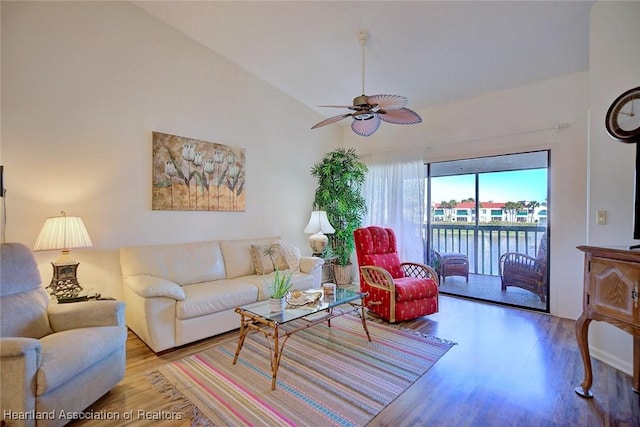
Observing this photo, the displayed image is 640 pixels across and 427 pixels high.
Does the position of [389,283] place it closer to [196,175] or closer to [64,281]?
[196,175]

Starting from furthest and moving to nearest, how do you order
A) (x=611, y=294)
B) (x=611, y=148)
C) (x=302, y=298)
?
(x=302, y=298), (x=611, y=148), (x=611, y=294)

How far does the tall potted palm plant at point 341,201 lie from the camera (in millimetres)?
5008

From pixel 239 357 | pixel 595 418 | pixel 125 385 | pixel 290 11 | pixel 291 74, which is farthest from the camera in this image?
pixel 291 74

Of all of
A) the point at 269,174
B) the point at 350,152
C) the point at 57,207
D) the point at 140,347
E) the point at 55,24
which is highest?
the point at 55,24

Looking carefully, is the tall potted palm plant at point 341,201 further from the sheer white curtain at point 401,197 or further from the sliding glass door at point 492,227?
the sliding glass door at point 492,227

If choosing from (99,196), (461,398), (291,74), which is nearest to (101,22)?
(99,196)

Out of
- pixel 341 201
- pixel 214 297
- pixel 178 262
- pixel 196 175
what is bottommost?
pixel 214 297

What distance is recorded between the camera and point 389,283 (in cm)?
334

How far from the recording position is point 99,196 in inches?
122

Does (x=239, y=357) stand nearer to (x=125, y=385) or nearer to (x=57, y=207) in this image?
(x=125, y=385)

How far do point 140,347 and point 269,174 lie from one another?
2775 mm

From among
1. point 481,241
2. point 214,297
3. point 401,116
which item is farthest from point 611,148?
point 214,297

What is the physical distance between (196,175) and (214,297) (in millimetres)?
1627

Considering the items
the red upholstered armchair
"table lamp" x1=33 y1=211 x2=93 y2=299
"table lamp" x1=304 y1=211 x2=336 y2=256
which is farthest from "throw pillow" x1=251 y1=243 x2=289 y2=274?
"table lamp" x1=33 y1=211 x2=93 y2=299
